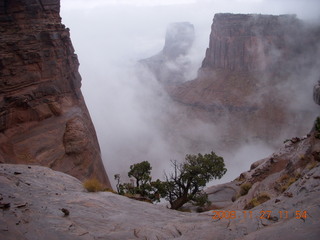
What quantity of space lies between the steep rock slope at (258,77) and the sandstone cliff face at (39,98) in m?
68.0

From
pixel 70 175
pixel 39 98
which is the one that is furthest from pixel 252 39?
pixel 70 175

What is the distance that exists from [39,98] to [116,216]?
16.6 meters

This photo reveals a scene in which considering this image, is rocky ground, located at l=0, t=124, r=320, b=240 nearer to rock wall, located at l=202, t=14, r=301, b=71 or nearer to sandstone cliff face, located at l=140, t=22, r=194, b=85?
rock wall, located at l=202, t=14, r=301, b=71

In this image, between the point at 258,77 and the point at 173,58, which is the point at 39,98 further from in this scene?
the point at 173,58

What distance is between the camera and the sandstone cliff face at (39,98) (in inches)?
855

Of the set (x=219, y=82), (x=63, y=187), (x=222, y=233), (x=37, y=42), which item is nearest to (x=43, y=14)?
(x=37, y=42)

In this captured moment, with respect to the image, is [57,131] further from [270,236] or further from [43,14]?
[270,236]

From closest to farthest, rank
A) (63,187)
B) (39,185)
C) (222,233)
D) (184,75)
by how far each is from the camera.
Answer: (222,233), (39,185), (63,187), (184,75)

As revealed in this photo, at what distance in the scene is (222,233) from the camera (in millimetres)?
9055

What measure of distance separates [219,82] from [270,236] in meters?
101

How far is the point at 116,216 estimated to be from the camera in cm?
1101
